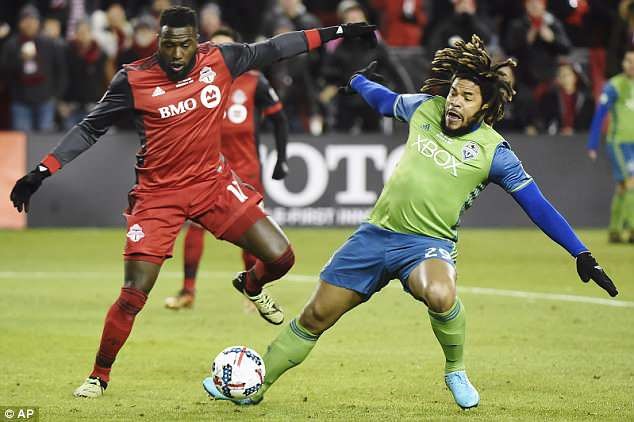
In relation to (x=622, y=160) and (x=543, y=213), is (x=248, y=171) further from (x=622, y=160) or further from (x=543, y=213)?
(x=622, y=160)

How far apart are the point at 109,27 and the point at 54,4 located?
1415mm

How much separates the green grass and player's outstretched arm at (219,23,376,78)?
6.64 feet

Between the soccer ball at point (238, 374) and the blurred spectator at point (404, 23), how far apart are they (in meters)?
12.8

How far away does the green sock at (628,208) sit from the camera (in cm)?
1669

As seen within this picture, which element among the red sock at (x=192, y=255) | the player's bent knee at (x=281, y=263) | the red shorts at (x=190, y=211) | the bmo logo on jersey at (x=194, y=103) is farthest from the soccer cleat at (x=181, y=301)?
the bmo logo on jersey at (x=194, y=103)

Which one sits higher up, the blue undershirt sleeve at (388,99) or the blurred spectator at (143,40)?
the blue undershirt sleeve at (388,99)

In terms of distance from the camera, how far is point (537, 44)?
61.2ft

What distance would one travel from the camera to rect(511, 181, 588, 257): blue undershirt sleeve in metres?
7.25

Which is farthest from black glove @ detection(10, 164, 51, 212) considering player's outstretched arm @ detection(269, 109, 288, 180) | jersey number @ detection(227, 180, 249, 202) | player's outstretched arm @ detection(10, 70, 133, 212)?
player's outstretched arm @ detection(269, 109, 288, 180)

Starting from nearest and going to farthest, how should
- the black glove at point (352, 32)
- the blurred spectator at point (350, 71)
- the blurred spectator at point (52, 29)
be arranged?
the black glove at point (352, 32)
the blurred spectator at point (350, 71)
the blurred spectator at point (52, 29)

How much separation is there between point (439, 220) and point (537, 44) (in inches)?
464

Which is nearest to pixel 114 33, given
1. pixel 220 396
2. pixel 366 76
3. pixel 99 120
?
pixel 99 120

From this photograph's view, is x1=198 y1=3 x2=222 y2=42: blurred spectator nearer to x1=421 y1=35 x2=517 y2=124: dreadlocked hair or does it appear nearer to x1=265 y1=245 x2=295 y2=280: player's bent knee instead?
x1=265 y1=245 x2=295 y2=280: player's bent knee

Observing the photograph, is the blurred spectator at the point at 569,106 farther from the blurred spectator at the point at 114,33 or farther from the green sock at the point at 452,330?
the green sock at the point at 452,330
